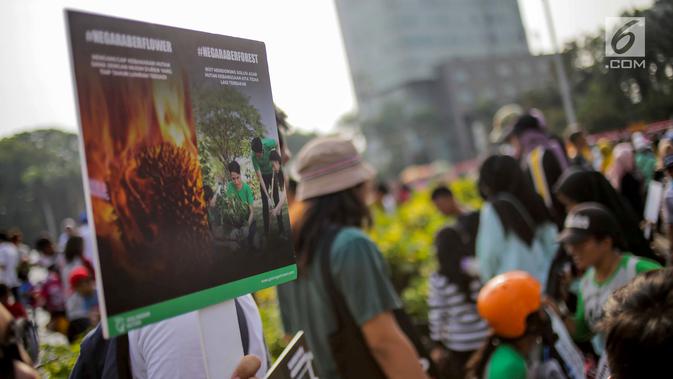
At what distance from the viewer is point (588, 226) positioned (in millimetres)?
2789

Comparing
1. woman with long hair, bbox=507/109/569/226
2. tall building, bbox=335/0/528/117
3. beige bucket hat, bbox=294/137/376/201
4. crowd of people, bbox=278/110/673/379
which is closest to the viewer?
crowd of people, bbox=278/110/673/379

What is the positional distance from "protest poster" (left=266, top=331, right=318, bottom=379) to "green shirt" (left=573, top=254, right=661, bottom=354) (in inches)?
60.0

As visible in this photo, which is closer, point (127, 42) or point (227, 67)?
point (127, 42)

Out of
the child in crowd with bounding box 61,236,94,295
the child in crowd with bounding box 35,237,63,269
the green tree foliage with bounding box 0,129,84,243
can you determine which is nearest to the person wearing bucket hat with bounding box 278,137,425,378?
the green tree foliage with bounding box 0,129,84,243

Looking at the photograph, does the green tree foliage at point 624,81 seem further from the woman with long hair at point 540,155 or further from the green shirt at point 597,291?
the green shirt at point 597,291

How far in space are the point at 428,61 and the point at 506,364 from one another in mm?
89192

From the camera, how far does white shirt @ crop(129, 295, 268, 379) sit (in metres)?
1.38

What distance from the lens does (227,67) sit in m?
1.41

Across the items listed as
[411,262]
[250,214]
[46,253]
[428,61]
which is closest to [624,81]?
[250,214]

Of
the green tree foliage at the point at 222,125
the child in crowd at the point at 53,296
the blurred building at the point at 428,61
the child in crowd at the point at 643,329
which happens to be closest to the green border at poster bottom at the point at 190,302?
the green tree foliage at the point at 222,125

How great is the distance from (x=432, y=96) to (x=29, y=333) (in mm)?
82566

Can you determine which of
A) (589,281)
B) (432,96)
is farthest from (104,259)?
(432,96)

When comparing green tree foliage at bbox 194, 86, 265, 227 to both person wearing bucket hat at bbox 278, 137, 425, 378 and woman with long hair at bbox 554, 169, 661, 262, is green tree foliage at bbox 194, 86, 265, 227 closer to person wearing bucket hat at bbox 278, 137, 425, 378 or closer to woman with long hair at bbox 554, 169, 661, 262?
person wearing bucket hat at bbox 278, 137, 425, 378

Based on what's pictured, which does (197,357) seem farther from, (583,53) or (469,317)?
(583,53)
